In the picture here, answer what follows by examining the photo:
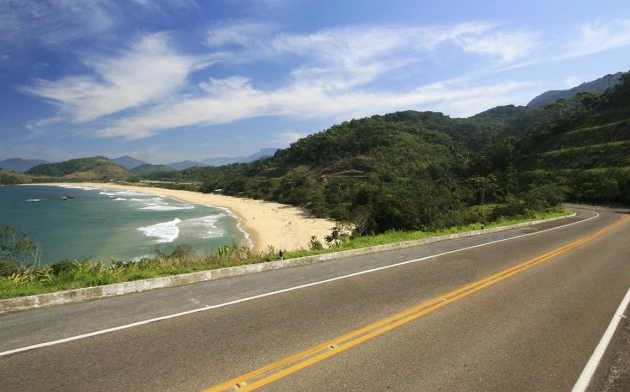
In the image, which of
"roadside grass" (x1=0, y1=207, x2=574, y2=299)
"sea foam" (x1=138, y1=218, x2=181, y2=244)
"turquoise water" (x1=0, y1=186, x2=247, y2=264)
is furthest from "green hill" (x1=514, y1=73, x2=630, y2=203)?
"roadside grass" (x1=0, y1=207, x2=574, y2=299)

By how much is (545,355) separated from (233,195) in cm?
12279

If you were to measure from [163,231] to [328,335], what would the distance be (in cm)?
4889

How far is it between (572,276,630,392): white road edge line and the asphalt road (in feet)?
0.31

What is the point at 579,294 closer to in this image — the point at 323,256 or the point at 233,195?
the point at 323,256

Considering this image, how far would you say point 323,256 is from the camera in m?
12.1

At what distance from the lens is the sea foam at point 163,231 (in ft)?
143

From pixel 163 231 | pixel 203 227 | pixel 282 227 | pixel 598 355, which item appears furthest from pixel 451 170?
pixel 598 355

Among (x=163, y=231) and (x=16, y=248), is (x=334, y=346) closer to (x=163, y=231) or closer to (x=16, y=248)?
(x=16, y=248)

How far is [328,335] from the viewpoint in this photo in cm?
554

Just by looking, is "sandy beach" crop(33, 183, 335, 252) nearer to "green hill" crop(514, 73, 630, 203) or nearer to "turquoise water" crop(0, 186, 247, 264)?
"turquoise water" crop(0, 186, 247, 264)

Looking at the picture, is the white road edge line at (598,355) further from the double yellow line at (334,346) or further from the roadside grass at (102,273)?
the roadside grass at (102,273)

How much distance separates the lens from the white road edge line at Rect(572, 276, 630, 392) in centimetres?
453

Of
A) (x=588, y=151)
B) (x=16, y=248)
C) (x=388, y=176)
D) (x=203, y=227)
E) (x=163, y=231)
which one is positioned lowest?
(x=203, y=227)

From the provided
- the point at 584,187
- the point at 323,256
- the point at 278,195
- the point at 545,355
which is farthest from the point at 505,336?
the point at 278,195
